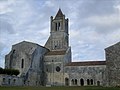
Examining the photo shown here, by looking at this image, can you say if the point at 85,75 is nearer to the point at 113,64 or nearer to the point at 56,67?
the point at 56,67

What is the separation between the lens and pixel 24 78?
186 feet

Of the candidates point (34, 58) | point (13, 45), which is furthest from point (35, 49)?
point (13, 45)

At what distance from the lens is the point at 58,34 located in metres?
71.6

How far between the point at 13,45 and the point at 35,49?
702cm

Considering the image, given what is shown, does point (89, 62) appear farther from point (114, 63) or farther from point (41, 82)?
point (41, 82)

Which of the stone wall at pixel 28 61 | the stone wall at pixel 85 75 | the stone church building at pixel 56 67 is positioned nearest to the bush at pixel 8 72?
the stone church building at pixel 56 67

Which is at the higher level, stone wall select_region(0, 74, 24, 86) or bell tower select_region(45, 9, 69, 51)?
bell tower select_region(45, 9, 69, 51)

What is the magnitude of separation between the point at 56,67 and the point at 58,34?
1352cm

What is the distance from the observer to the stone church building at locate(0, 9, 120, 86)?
1972 inches

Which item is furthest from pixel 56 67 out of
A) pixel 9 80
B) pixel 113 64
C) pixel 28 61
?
pixel 113 64

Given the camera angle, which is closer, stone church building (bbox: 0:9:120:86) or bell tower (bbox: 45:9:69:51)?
stone church building (bbox: 0:9:120:86)

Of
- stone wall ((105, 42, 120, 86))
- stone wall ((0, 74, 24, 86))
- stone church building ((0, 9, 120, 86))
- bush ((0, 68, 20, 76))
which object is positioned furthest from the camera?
bush ((0, 68, 20, 76))

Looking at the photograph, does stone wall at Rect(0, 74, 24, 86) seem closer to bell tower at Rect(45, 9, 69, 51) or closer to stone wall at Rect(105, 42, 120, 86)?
bell tower at Rect(45, 9, 69, 51)

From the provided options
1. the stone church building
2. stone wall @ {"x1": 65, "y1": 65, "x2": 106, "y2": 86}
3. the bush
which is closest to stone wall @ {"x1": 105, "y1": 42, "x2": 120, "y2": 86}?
the stone church building
